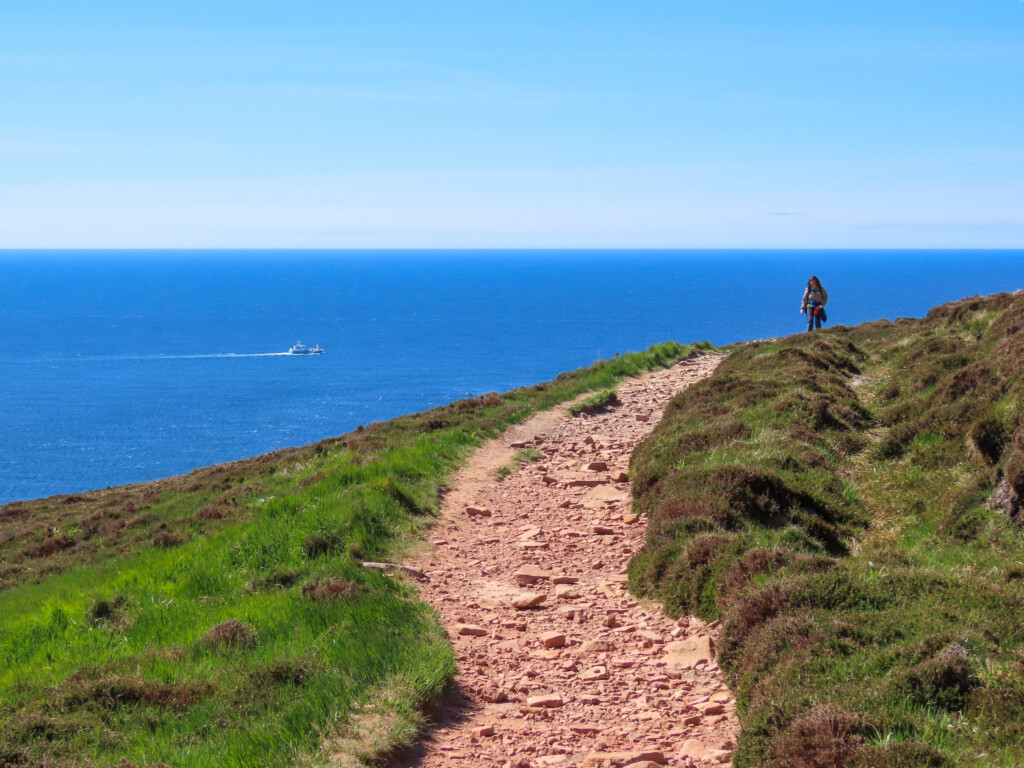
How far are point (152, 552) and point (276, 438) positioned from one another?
82.0 meters

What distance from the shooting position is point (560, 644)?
837 centimetres

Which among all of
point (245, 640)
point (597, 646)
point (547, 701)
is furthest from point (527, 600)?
point (245, 640)

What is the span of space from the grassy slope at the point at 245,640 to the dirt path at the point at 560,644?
0.47 meters

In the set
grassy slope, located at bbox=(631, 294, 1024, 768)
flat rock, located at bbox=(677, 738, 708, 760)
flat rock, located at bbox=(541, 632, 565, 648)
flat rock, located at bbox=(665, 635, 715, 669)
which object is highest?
grassy slope, located at bbox=(631, 294, 1024, 768)

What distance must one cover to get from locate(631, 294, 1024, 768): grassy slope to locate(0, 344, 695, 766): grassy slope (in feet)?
9.13

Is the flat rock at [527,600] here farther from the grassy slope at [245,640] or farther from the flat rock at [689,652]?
the flat rock at [689,652]

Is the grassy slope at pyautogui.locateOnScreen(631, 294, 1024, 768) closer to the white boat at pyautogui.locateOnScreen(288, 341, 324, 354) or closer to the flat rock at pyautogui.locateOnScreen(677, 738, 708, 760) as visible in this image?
A: the flat rock at pyautogui.locateOnScreen(677, 738, 708, 760)

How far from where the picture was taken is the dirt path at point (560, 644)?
632cm

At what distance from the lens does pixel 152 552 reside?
15.4 metres

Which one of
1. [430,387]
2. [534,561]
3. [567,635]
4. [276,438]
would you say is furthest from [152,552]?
[430,387]

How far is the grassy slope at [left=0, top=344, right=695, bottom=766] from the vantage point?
20.7 feet

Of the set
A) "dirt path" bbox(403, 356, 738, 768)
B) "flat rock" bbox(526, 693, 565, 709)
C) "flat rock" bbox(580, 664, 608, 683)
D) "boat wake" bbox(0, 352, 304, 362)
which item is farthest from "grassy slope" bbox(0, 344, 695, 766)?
"boat wake" bbox(0, 352, 304, 362)

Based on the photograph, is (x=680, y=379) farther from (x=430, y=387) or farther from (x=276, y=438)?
(x=430, y=387)

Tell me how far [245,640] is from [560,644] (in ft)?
10.1
